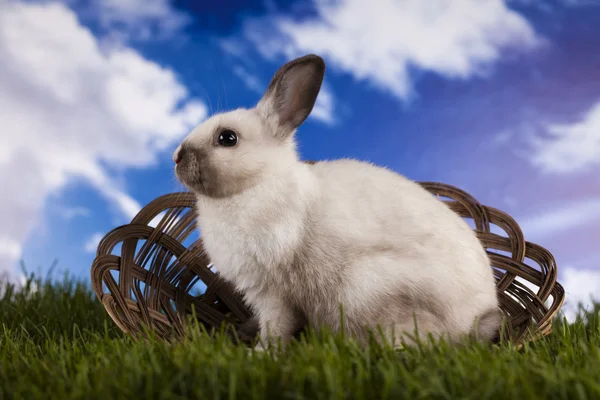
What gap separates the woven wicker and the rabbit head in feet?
2.47

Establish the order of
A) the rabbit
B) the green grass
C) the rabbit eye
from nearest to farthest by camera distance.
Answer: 1. the green grass
2. the rabbit
3. the rabbit eye

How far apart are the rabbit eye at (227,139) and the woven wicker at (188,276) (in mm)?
949

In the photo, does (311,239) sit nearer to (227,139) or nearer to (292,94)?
(227,139)

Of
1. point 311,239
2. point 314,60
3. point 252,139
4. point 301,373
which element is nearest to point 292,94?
point 314,60

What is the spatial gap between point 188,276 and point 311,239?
49.3 inches

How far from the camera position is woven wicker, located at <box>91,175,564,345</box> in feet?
11.0

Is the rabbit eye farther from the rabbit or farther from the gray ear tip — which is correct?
the gray ear tip

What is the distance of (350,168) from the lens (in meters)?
3.37

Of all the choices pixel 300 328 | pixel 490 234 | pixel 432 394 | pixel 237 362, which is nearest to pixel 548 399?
pixel 432 394

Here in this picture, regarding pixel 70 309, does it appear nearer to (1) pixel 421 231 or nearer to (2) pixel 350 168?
(2) pixel 350 168

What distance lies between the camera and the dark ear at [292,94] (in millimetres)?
3086

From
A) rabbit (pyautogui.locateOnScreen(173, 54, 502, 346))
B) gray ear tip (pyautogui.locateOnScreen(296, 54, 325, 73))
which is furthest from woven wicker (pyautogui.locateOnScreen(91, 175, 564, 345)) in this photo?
gray ear tip (pyautogui.locateOnScreen(296, 54, 325, 73))

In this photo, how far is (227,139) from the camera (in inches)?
118

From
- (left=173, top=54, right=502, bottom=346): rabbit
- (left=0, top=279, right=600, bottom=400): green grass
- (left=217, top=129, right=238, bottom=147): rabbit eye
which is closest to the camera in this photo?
(left=0, top=279, right=600, bottom=400): green grass
